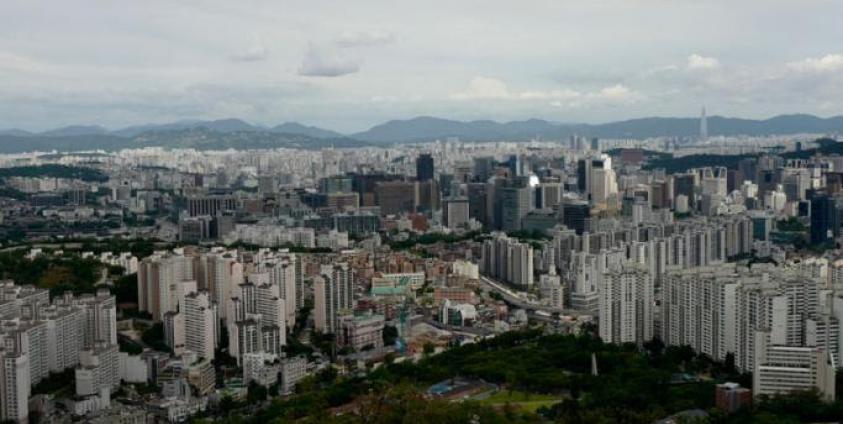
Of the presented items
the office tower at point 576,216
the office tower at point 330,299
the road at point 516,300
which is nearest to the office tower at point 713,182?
the office tower at point 576,216

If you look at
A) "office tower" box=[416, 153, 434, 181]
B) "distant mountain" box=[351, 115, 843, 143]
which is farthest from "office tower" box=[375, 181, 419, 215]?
"distant mountain" box=[351, 115, 843, 143]

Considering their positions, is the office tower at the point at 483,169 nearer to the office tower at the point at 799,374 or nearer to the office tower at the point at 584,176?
the office tower at the point at 584,176

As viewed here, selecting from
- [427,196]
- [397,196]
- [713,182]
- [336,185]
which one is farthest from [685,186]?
[336,185]

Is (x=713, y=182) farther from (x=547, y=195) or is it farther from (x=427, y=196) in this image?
(x=427, y=196)

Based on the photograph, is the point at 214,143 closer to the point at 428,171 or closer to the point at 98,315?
the point at 428,171

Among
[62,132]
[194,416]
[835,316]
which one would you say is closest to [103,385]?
[194,416]

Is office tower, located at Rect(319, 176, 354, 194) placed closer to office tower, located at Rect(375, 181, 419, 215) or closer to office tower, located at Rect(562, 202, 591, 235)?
office tower, located at Rect(375, 181, 419, 215)
